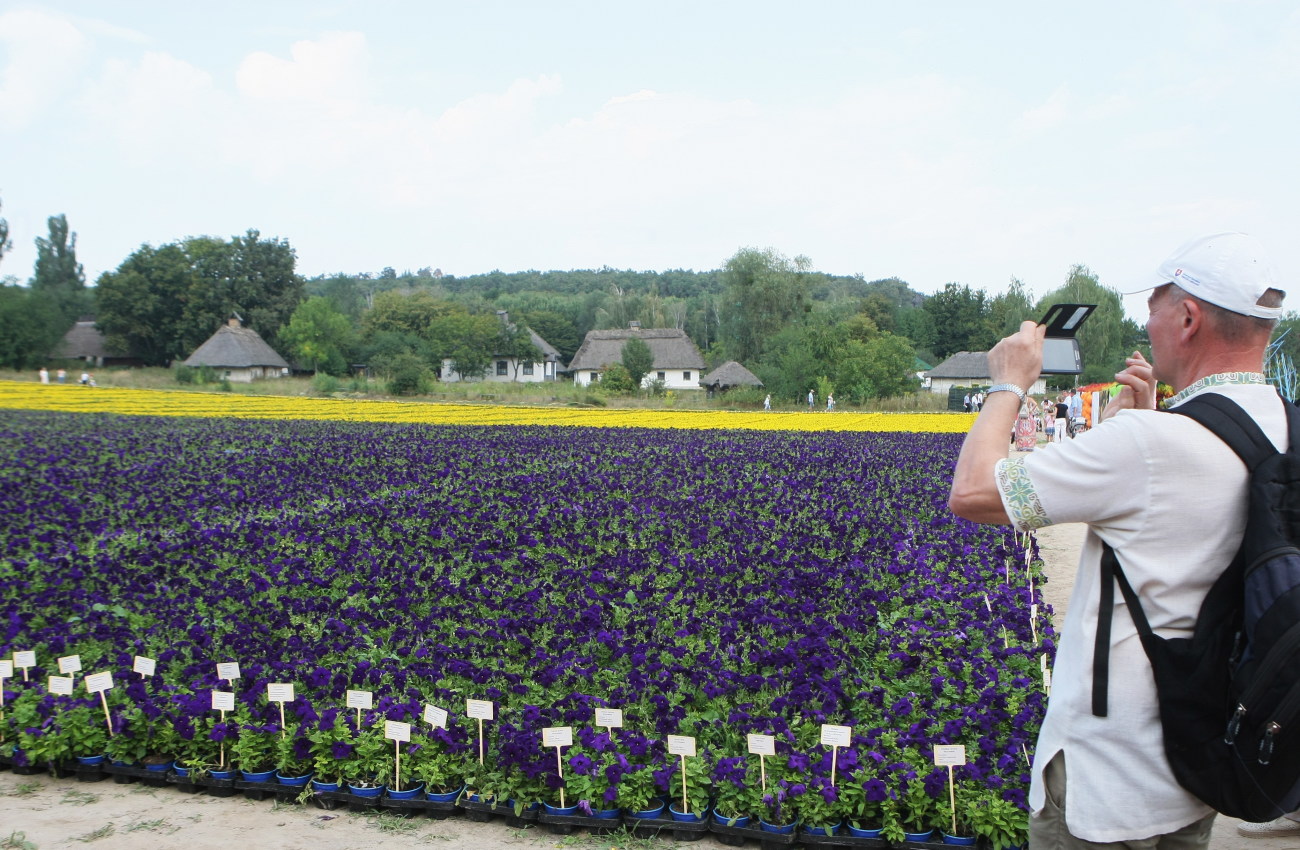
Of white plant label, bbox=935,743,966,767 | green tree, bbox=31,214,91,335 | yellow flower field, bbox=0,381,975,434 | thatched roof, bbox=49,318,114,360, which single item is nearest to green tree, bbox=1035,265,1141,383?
yellow flower field, bbox=0,381,975,434

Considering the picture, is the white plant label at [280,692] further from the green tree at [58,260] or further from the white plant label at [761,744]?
the green tree at [58,260]

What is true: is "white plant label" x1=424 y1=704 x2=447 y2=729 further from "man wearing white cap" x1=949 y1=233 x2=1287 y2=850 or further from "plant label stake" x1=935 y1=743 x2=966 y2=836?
"man wearing white cap" x1=949 y1=233 x2=1287 y2=850

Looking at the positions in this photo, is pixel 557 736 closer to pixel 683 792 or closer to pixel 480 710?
pixel 480 710

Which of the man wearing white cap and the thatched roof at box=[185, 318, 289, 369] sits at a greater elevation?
the thatched roof at box=[185, 318, 289, 369]

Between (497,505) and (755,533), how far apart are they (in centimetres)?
372

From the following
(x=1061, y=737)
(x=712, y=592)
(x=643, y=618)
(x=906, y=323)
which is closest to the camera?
Answer: (x=1061, y=737)

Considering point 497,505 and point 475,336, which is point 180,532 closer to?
point 497,505

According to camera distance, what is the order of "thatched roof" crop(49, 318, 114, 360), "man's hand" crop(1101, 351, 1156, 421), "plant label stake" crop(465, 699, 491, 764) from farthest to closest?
"thatched roof" crop(49, 318, 114, 360) → "plant label stake" crop(465, 699, 491, 764) → "man's hand" crop(1101, 351, 1156, 421)

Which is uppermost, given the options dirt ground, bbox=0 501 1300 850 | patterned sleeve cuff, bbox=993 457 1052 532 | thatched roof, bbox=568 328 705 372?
thatched roof, bbox=568 328 705 372

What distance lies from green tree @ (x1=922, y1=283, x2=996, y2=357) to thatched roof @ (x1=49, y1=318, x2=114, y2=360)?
6937 centimetres

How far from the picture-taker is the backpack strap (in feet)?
6.23

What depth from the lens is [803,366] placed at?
54.2 meters

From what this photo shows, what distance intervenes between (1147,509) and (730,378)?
205 ft

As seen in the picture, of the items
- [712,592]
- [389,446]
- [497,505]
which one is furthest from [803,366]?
[712,592]
